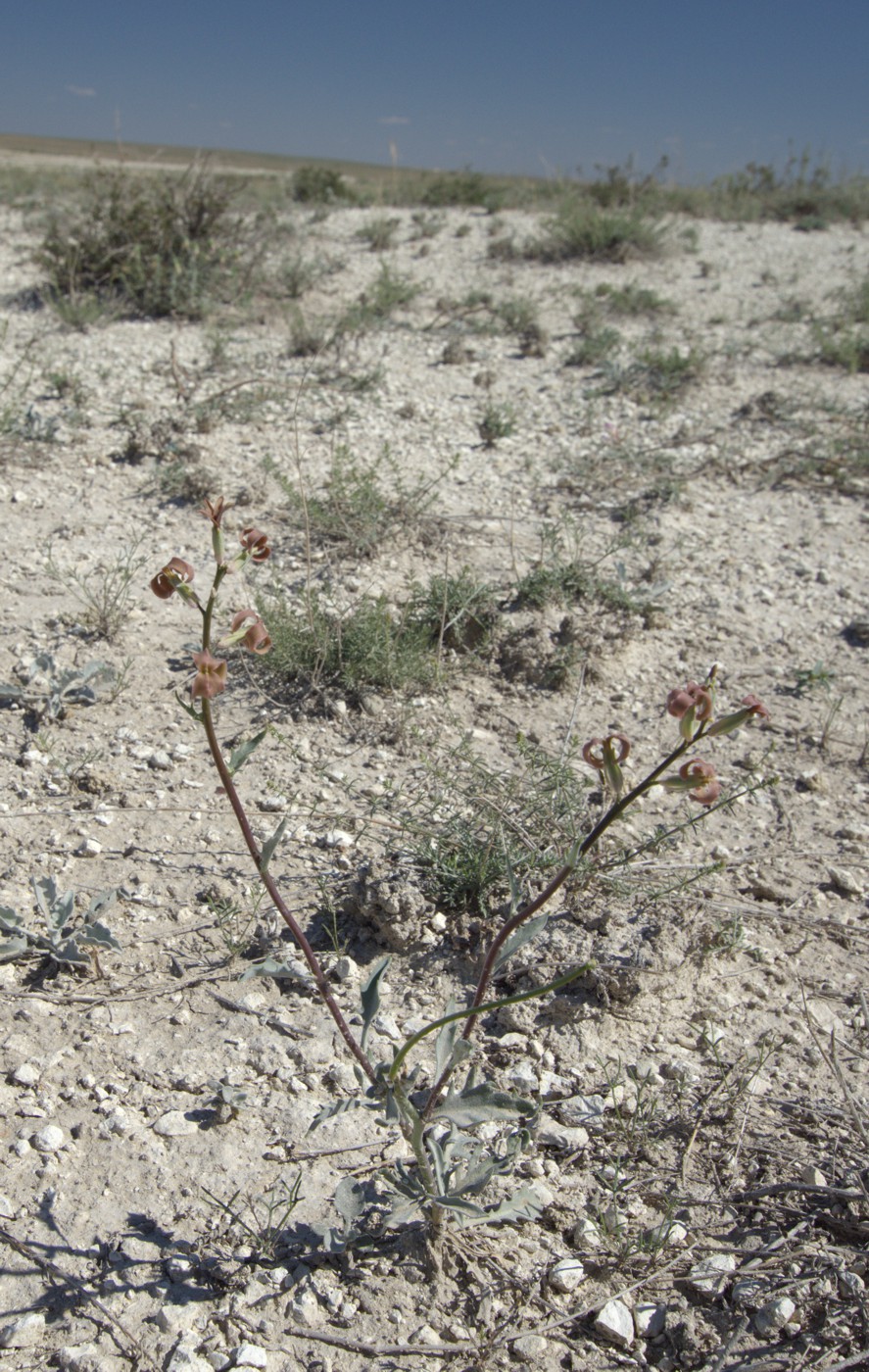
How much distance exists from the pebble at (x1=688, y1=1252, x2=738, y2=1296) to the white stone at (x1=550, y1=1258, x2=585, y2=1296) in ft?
0.66

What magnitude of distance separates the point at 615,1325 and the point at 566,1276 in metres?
0.11

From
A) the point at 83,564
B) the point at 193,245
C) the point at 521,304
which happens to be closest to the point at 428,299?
the point at 521,304

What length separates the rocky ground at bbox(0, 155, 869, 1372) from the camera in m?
1.73

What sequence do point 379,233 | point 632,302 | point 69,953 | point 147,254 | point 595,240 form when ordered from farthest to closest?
point 379,233
point 595,240
point 632,302
point 147,254
point 69,953

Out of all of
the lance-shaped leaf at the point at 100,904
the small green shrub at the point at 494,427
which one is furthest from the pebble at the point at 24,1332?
the small green shrub at the point at 494,427

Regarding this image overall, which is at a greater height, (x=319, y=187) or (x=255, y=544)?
(x=319, y=187)

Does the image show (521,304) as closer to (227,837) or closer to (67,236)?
(67,236)

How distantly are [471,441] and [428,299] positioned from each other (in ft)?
9.40

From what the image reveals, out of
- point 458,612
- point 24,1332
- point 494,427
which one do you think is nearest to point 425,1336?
point 24,1332

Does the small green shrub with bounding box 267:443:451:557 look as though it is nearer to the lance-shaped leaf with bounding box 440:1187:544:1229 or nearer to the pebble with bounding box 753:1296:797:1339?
the lance-shaped leaf with bounding box 440:1187:544:1229

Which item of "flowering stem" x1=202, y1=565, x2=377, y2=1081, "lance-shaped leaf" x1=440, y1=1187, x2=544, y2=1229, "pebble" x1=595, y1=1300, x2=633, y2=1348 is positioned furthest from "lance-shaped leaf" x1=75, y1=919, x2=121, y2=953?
"pebble" x1=595, y1=1300, x2=633, y2=1348

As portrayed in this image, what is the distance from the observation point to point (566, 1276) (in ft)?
5.82

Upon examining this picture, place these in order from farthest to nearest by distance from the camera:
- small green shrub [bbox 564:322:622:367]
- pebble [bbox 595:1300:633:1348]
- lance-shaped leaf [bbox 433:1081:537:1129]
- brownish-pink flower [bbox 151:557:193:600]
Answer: small green shrub [bbox 564:322:622:367]
pebble [bbox 595:1300:633:1348]
lance-shaped leaf [bbox 433:1081:537:1129]
brownish-pink flower [bbox 151:557:193:600]

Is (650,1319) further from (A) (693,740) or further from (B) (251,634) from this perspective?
(B) (251,634)
